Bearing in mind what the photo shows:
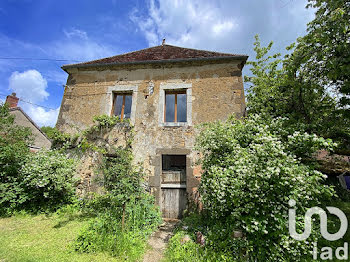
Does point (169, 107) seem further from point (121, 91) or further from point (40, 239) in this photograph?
point (40, 239)

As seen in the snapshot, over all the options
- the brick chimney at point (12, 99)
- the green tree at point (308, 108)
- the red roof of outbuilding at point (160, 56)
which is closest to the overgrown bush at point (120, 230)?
the green tree at point (308, 108)

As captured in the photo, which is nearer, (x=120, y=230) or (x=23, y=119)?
(x=120, y=230)

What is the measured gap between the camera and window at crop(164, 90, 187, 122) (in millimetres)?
6176

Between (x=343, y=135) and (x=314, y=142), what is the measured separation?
2246 millimetres

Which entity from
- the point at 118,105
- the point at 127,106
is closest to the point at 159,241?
the point at 127,106

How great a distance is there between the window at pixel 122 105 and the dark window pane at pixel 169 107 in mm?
1552

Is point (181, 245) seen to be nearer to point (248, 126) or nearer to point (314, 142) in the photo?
point (248, 126)

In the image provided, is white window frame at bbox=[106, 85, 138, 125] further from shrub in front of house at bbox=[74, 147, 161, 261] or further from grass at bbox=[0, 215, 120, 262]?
grass at bbox=[0, 215, 120, 262]

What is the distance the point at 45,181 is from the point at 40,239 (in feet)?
5.90

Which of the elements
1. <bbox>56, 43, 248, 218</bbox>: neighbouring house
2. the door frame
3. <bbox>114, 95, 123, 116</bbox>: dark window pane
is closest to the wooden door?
<bbox>56, 43, 248, 218</bbox>: neighbouring house

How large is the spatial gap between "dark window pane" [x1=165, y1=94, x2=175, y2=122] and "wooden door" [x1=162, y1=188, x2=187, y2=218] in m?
2.64

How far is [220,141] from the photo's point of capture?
144 inches

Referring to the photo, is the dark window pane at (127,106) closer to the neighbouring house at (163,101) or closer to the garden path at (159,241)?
the neighbouring house at (163,101)

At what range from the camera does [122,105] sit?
21.9 ft
